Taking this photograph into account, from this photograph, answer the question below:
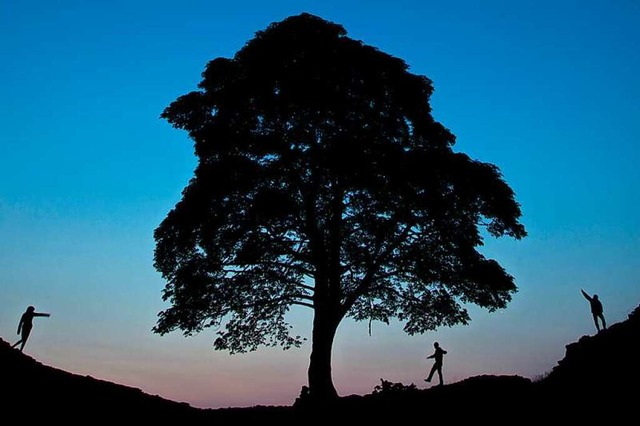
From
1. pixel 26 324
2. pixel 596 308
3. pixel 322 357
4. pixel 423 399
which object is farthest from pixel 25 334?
pixel 596 308

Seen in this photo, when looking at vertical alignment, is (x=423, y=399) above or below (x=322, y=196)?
below

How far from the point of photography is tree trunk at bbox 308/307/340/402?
20.2 meters

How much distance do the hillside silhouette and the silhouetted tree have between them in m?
3.26

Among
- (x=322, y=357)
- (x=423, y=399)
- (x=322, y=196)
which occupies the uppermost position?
(x=322, y=196)

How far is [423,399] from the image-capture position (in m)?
17.9

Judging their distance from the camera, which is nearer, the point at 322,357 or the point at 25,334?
the point at 25,334

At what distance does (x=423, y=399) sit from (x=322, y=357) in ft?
14.9

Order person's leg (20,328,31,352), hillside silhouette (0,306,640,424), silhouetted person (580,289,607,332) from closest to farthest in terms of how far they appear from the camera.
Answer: hillside silhouette (0,306,640,424)
person's leg (20,328,31,352)
silhouetted person (580,289,607,332)

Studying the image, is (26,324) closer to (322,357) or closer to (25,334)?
(25,334)

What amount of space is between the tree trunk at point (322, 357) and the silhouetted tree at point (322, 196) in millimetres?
61

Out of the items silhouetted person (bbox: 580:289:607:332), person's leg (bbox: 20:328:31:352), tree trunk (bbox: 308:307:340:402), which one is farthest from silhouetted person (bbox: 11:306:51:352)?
silhouetted person (bbox: 580:289:607:332)

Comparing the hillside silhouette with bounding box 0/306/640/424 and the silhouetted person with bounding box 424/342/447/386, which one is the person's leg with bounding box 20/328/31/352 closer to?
the hillside silhouette with bounding box 0/306/640/424

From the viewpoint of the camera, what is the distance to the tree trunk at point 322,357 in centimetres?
2020

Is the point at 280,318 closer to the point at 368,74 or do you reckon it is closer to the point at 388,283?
the point at 388,283
